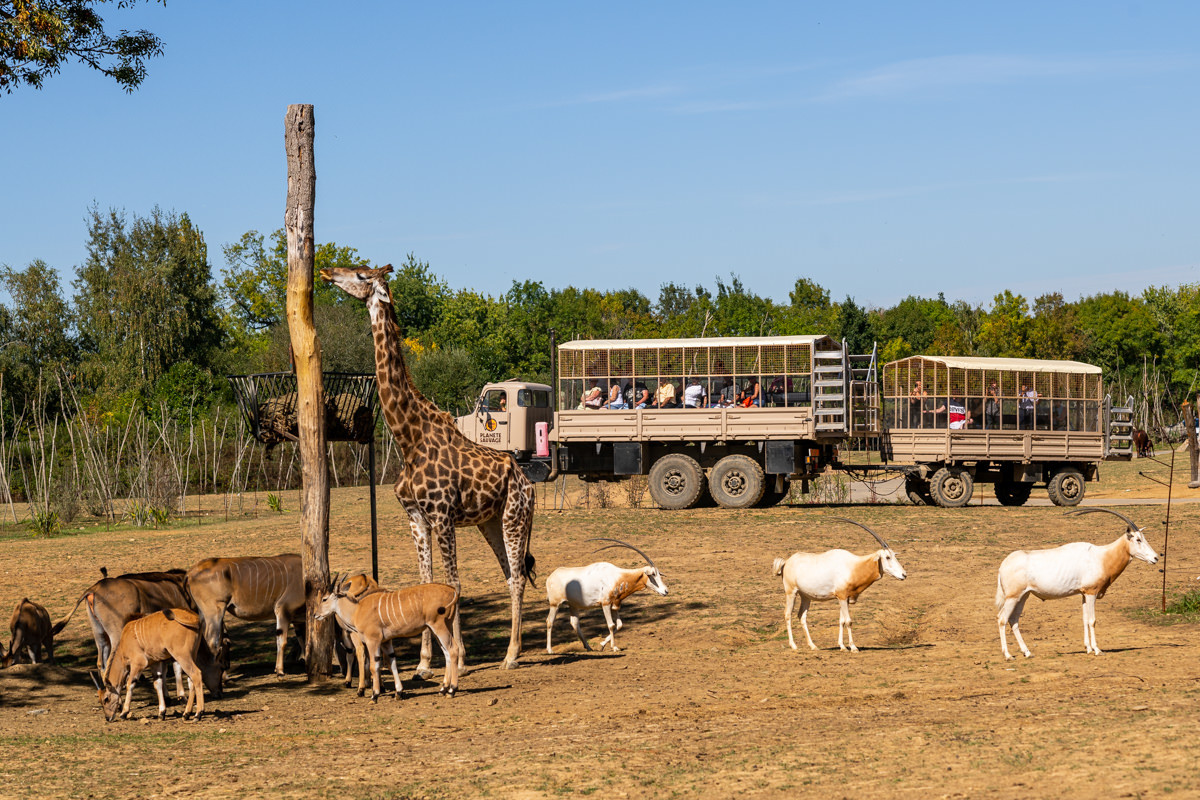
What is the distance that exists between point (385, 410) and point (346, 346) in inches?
1890

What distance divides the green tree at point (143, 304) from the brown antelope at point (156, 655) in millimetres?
49874

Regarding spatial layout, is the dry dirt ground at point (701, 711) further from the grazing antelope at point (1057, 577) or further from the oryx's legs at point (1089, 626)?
the grazing antelope at point (1057, 577)

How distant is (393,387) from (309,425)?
113cm

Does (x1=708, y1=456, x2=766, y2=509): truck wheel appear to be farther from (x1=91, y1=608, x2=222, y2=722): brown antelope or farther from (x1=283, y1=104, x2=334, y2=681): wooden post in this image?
(x1=91, y1=608, x2=222, y2=722): brown antelope

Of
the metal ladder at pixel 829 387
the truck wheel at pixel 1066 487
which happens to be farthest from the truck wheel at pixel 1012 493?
the metal ladder at pixel 829 387

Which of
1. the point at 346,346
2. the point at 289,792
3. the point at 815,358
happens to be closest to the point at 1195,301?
the point at 346,346

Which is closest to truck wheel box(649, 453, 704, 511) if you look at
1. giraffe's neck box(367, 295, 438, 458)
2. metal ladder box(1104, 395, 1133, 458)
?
metal ladder box(1104, 395, 1133, 458)

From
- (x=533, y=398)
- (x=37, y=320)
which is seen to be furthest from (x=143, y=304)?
(x=533, y=398)

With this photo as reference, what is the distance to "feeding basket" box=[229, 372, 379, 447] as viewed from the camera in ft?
38.9

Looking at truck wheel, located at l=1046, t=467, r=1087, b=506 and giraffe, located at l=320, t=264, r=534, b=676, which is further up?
giraffe, located at l=320, t=264, r=534, b=676

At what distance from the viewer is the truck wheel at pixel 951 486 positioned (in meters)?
27.0

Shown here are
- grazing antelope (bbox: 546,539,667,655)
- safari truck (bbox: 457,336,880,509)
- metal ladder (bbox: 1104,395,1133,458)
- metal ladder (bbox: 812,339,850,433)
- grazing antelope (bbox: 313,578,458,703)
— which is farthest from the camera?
metal ladder (bbox: 1104,395,1133,458)

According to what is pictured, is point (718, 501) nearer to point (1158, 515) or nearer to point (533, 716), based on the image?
point (1158, 515)

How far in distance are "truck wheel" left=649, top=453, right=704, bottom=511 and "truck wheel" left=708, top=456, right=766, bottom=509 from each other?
387mm
